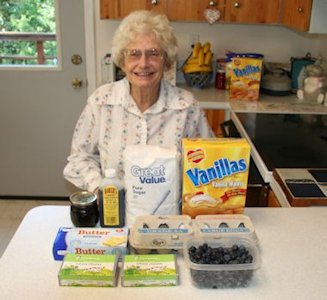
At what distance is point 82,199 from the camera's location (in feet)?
3.56

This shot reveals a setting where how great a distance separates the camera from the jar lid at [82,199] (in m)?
1.07

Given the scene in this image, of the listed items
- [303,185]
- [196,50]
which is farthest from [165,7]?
[303,185]

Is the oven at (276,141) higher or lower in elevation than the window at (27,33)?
lower

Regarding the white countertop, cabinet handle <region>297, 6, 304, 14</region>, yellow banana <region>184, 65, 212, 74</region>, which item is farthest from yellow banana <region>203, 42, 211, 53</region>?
the white countertop

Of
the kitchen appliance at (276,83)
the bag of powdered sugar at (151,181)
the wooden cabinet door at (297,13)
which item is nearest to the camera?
the bag of powdered sugar at (151,181)

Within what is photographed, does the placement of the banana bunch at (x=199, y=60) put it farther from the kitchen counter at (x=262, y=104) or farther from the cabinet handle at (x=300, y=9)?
the cabinet handle at (x=300, y=9)

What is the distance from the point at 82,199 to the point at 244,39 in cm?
222

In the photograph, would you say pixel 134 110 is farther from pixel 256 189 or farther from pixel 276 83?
pixel 276 83

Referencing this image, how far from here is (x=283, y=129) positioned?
214 centimetres

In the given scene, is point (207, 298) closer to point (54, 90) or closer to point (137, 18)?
point (137, 18)

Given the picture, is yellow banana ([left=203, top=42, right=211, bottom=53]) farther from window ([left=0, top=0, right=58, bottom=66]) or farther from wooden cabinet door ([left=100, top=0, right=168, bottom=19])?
window ([left=0, top=0, right=58, bottom=66])

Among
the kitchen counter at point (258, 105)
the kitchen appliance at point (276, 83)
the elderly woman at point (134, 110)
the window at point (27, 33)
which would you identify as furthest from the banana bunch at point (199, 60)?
the elderly woman at point (134, 110)

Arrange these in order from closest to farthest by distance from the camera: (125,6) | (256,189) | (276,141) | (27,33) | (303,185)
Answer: (303,185) → (256,189) → (276,141) → (125,6) → (27,33)

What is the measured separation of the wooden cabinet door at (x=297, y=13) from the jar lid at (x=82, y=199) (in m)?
1.45
